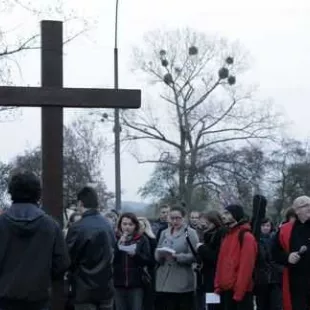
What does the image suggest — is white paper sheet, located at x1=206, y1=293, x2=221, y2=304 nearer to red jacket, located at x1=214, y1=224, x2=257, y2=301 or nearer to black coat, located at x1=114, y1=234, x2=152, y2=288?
red jacket, located at x1=214, y1=224, x2=257, y2=301

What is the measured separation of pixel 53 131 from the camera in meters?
8.53

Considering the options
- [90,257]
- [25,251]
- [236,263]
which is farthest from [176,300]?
[25,251]

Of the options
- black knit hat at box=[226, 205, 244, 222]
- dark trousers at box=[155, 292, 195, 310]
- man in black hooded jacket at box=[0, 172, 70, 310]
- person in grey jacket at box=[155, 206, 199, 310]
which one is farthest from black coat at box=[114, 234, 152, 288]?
man in black hooded jacket at box=[0, 172, 70, 310]

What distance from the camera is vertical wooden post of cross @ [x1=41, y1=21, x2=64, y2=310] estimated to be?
850 cm

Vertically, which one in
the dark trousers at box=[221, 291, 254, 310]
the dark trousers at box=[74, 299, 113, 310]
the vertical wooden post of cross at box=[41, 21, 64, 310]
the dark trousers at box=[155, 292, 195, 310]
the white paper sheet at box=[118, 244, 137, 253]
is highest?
the vertical wooden post of cross at box=[41, 21, 64, 310]

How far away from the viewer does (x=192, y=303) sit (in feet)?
38.3

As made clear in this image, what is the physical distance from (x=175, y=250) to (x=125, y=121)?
1437 inches

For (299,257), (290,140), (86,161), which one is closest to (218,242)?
(299,257)

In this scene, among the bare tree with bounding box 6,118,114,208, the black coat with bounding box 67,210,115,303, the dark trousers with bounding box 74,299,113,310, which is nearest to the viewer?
the black coat with bounding box 67,210,115,303

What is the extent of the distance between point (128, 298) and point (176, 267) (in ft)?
2.44

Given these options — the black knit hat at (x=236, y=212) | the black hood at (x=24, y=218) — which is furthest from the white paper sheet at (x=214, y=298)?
the black hood at (x=24, y=218)

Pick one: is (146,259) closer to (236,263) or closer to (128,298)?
(128,298)

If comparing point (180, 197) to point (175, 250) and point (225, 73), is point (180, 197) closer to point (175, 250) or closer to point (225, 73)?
point (225, 73)

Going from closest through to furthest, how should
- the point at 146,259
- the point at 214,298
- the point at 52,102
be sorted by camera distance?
the point at 52,102, the point at 214,298, the point at 146,259
